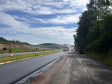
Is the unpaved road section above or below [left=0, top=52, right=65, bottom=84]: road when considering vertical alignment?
below

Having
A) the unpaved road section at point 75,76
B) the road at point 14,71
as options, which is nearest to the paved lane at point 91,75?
the unpaved road section at point 75,76

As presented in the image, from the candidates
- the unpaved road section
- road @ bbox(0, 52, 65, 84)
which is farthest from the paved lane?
road @ bbox(0, 52, 65, 84)

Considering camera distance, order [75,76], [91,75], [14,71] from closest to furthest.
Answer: [75,76]
[91,75]
[14,71]

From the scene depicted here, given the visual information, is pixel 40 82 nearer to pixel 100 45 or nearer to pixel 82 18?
pixel 100 45

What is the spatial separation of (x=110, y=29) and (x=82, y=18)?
92.7 feet

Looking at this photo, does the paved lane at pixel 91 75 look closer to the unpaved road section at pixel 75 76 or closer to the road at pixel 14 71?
the unpaved road section at pixel 75 76

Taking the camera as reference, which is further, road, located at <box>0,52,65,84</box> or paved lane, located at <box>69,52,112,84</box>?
road, located at <box>0,52,65,84</box>

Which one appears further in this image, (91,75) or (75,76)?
(91,75)

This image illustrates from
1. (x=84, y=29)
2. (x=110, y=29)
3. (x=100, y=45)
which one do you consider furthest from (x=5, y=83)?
(x=84, y=29)

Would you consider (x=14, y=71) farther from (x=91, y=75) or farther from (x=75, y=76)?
(x=91, y=75)

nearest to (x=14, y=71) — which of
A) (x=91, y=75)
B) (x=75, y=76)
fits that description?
(x=75, y=76)

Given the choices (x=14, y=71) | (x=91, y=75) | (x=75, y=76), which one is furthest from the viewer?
(x=14, y=71)

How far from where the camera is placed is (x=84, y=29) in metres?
43.0

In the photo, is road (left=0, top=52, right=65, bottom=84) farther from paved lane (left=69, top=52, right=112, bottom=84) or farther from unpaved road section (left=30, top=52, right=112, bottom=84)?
paved lane (left=69, top=52, right=112, bottom=84)
